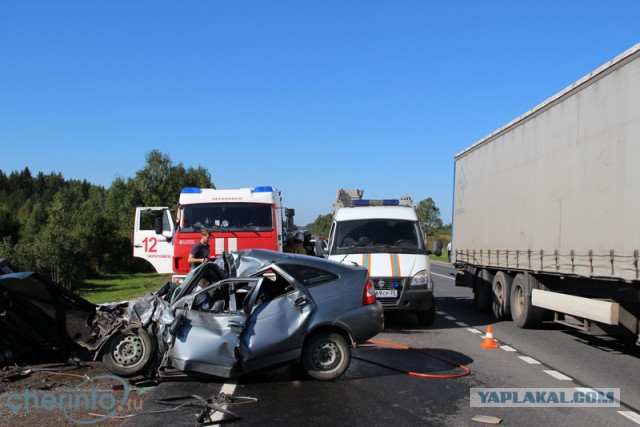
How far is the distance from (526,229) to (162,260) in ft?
34.5

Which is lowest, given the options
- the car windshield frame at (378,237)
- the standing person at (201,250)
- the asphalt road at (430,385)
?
the asphalt road at (430,385)

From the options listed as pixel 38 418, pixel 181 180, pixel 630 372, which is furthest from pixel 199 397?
pixel 181 180

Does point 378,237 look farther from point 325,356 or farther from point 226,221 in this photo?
point 325,356

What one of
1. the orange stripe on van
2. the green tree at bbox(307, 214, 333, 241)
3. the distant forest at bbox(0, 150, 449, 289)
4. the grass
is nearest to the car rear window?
the orange stripe on van

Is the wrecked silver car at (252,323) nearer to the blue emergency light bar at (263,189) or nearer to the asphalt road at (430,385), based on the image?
the asphalt road at (430,385)

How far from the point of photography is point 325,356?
7531mm

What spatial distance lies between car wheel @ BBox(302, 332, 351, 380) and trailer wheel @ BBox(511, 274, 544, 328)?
5.67m

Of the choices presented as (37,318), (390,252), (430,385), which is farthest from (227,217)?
(430,385)

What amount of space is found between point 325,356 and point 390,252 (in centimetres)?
530

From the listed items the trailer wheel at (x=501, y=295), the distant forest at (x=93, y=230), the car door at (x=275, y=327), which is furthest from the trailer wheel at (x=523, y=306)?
the distant forest at (x=93, y=230)

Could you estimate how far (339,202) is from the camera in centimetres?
→ 1764

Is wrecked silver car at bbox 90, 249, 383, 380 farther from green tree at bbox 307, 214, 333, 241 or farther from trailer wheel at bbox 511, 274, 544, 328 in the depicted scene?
green tree at bbox 307, 214, 333, 241

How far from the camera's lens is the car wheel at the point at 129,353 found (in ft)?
24.6

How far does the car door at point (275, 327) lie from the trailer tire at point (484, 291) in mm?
8460
